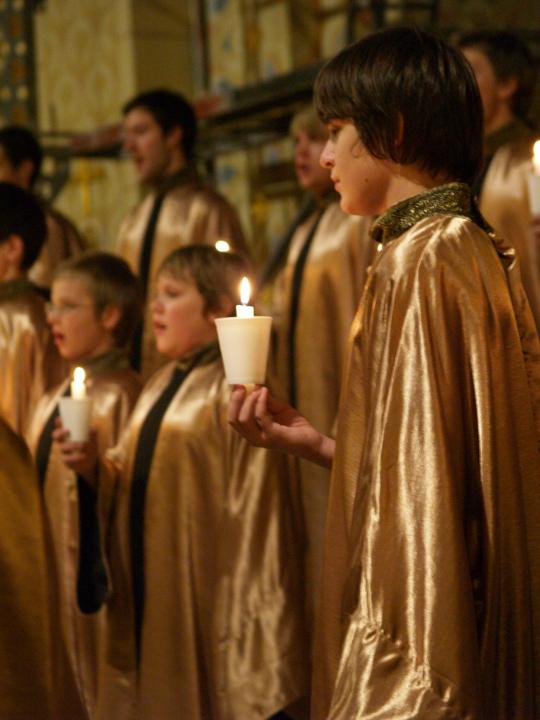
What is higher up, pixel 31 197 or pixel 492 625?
pixel 31 197

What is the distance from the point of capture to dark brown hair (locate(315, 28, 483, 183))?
2119mm

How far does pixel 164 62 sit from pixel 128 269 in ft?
12.0

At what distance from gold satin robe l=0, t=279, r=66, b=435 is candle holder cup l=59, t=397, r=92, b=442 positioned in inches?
58.4

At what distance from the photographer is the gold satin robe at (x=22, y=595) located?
2.58 metres

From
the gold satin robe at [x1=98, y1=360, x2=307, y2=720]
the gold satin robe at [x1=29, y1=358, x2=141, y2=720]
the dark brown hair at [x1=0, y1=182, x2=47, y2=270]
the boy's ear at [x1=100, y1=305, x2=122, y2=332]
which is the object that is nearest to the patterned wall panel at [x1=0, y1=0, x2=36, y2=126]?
the dark brown hair at [x1=0, y1=182, x2=47, y2=270]

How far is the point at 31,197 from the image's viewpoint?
17.2 feet

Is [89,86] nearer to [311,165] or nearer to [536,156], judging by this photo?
[311,165]

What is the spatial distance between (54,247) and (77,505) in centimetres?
229

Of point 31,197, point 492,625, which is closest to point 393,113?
point 492,625

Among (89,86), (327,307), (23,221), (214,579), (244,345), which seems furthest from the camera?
(89,86)

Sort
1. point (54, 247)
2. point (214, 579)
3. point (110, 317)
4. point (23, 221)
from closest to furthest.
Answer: point (214, 579) → point (110, 317) → point (23, 221) → point (54, 247)

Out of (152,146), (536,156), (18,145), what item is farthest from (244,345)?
(18,145)

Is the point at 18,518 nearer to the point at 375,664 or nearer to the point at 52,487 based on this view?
the point at 375,664

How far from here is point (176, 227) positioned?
550 centimetres
